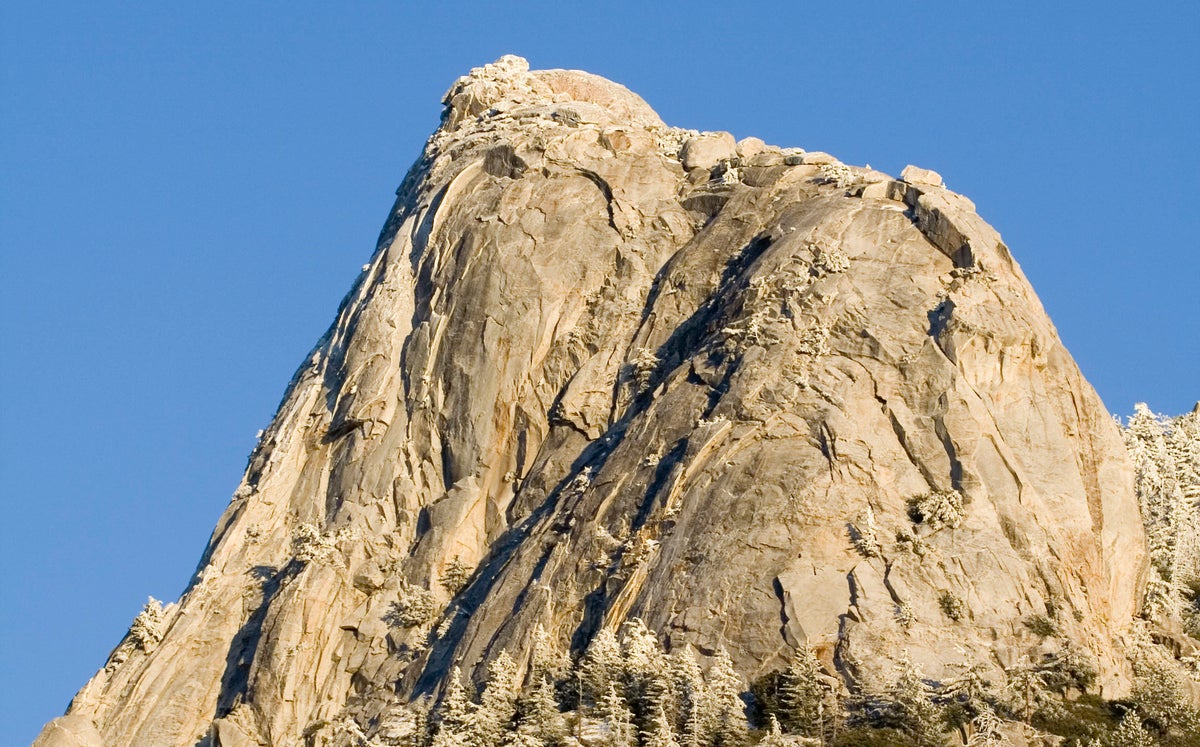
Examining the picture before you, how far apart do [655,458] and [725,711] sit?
12.8 metres

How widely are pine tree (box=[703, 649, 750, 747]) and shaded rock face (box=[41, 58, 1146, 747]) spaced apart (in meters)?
1.51

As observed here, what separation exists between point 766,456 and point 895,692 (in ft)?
35.1

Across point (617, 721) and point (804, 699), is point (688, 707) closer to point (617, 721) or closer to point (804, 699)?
point (617, 721)

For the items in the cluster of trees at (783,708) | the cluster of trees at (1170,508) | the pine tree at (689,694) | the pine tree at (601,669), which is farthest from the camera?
the cluster of trees at (1170,508)

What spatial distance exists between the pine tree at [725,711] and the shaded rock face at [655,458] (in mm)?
1509

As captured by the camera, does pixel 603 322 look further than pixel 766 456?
Yes

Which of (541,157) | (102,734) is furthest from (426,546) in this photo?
(541,157)

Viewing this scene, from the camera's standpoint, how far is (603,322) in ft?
330

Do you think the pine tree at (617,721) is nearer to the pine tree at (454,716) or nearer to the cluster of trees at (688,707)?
the cluster of trees at (688,707)

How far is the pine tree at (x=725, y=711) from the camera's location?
80375mm

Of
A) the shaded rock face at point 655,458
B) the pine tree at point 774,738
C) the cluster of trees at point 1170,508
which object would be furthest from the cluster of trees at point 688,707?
the cluster of trees at point 1170,508

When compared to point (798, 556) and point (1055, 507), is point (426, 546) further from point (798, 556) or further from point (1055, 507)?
point (1055, 507)

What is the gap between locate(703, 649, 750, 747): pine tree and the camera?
264 ft

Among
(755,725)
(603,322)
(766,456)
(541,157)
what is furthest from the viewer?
(541,157)
